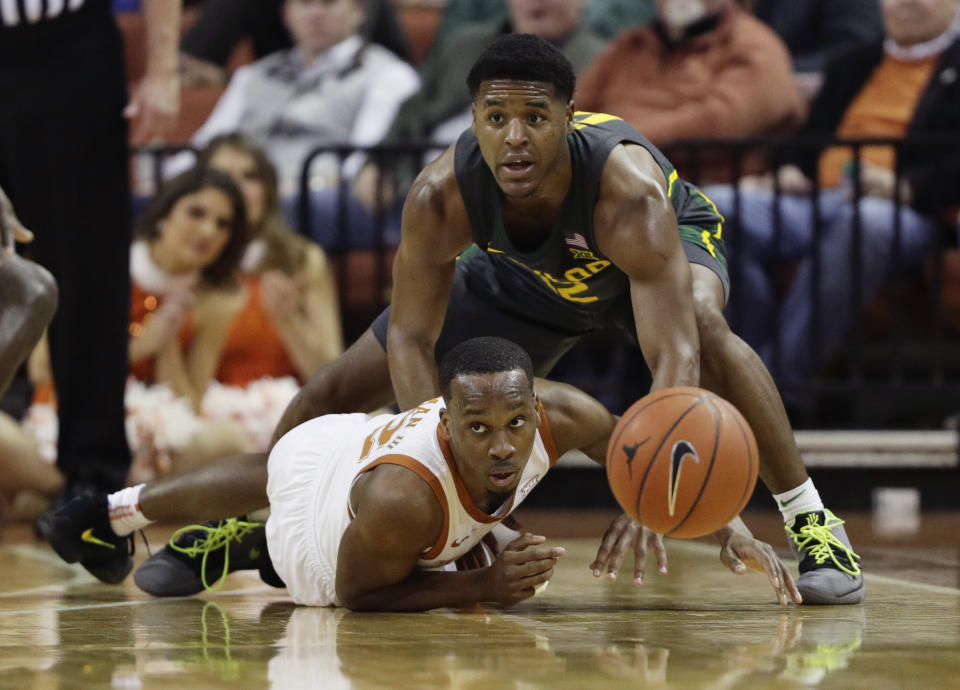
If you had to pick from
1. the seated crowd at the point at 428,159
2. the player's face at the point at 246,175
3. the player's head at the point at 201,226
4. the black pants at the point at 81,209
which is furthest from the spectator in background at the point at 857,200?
the black pants at the point at 81,209

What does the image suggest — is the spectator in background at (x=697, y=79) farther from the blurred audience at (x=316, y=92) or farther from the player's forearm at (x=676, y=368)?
the player's forearm at (x=676, y=368)

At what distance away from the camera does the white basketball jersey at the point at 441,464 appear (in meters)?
3.22

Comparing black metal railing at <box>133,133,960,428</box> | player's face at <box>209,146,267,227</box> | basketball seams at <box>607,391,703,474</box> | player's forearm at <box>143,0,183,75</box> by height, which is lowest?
black metal railing at <box>133,133,960,428</box>

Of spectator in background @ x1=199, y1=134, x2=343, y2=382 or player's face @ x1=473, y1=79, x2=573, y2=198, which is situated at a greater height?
player's face @ x1=473, y1=79, x2=573, y2=198

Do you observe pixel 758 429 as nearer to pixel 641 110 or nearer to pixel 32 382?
pixel 641 110

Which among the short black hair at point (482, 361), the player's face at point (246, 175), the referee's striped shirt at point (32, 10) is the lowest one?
the player's face at point (246, 175)

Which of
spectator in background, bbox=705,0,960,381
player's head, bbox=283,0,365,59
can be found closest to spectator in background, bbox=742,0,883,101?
spectator in background, bbox=705,0,960,381

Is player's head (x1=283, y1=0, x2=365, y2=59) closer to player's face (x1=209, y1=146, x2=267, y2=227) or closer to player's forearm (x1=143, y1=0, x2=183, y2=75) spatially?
player's face (x1=209, y1=146, x2=267, y2=227)

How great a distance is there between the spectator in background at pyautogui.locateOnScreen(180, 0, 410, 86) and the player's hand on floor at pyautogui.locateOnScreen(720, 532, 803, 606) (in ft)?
18.7

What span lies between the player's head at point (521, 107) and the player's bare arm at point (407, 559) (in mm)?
789

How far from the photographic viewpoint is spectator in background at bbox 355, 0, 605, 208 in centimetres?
779

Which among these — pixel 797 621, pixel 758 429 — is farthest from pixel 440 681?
pixel 758 429

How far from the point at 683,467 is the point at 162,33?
12.0ft

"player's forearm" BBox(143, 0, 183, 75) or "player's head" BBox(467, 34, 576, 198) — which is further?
"player's forearm" BBox(143, 0, 183, 75)
